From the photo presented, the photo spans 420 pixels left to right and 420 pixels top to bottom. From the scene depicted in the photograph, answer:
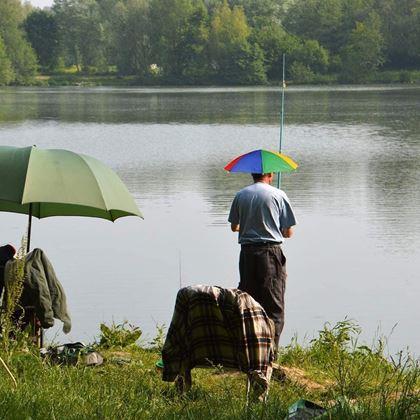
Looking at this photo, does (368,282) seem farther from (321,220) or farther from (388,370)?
(388,370)

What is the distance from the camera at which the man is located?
265 inches

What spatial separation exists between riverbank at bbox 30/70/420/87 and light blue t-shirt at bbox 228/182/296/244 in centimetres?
8964

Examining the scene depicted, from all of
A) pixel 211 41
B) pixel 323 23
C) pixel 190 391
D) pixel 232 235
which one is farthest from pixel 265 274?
pixel 323 23

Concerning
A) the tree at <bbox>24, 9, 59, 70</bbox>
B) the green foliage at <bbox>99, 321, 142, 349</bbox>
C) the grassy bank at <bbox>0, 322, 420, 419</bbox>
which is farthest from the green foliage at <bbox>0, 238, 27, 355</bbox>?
the tree at <bbox>24, 9, 59, 70</bbox>

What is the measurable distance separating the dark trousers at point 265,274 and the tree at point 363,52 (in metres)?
94.1

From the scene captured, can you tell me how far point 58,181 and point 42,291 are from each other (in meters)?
0.66

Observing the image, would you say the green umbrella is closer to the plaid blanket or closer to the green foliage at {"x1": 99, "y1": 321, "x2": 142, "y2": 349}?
the green foliage at {"x1": 99, "y1": 321, "x2": 142, "y2": 349}

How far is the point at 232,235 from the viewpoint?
1481 centimetres

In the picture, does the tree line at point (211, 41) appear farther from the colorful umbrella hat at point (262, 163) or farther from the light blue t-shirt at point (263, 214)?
the light blue t-shirt at point (263, 214)

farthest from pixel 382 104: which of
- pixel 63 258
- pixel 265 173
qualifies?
pixel 265 173

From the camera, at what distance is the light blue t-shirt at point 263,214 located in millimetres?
6707

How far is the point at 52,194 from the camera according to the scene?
664cm

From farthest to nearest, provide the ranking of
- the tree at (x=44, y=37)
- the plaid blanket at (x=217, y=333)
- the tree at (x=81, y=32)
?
the tree at (x=44, y=37), the tree at (x=81, y=32), the plaid blanket at (x=217, y=333)

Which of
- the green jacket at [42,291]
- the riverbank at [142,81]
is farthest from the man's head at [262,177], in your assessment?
the riverbank at [142,81]
